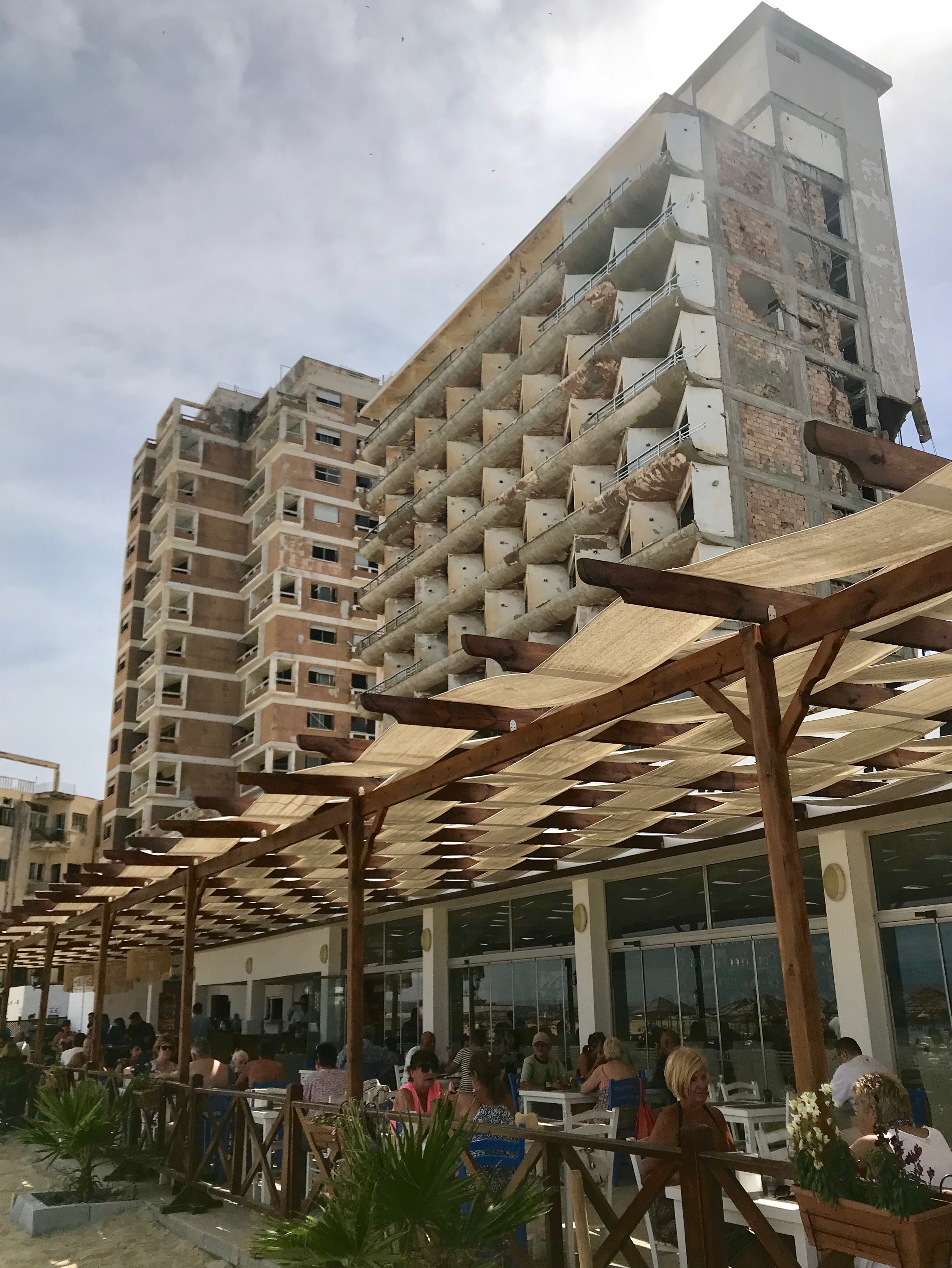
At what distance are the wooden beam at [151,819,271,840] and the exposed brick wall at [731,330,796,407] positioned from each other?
19.3 meters

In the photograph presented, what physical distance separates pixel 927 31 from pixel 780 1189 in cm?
2544

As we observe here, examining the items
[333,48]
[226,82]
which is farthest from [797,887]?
[226,82]

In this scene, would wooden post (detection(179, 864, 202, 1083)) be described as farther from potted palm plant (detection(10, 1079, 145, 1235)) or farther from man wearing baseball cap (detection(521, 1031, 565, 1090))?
man wearing baseball cap (detection(521, 1031, 565, 1090))

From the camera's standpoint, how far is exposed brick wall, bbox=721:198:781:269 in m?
26.7

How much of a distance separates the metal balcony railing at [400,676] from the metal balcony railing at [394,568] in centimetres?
328

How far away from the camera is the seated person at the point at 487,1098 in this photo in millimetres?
6215

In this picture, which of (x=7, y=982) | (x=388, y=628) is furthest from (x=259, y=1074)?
(x=388, y=628)

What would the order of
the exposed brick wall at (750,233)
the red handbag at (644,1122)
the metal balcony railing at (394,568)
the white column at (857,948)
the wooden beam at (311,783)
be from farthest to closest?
1. the metal balcony railing at (394,568)
2. the exposed brick wall at (750,233)
3. the white column at (857,948)
4. the wooden beam at (311,783)
5. the red handbag at (644,1122)

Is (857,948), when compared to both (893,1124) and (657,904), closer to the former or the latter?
(657,904)

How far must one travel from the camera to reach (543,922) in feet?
49.0

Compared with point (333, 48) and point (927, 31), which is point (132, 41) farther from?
point (927, 31)

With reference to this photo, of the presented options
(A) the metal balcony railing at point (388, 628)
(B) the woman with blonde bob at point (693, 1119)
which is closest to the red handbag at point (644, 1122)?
(B) the woman with blonde bob at point (693, 1119)

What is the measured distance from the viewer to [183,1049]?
10.3m

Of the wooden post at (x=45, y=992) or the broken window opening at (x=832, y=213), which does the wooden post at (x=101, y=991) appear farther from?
the broken window opening at (x=832, y=213)
